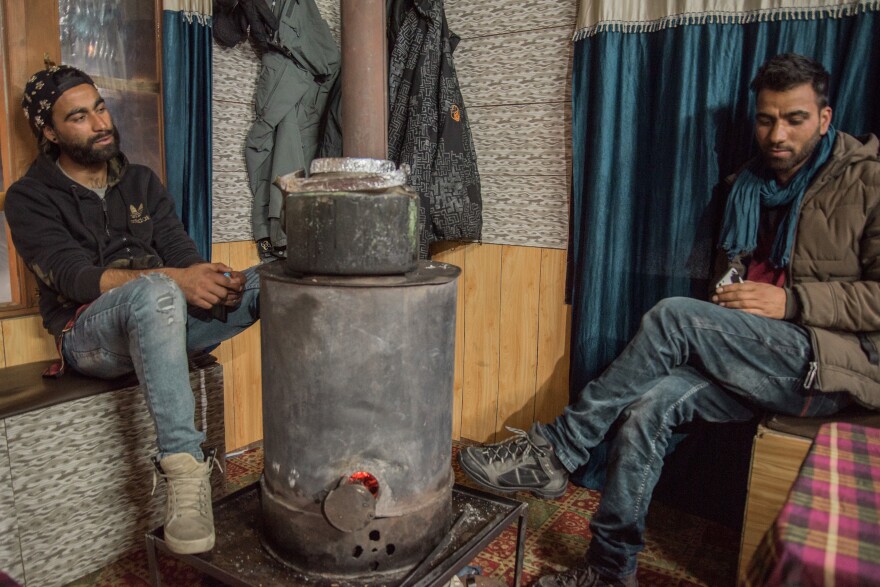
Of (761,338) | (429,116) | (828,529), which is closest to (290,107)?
(429,116)

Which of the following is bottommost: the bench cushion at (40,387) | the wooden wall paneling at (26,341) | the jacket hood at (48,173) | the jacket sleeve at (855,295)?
the bench cushion at (40,387)

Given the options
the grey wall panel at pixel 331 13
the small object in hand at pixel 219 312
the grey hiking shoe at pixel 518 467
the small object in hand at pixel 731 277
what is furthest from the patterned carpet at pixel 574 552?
the grey wall panel at pixel 331 13

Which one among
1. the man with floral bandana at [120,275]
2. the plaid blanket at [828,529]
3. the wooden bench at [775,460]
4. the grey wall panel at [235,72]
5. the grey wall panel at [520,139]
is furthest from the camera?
the grey wall panel at [520,139]

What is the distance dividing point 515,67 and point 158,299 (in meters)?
1.68

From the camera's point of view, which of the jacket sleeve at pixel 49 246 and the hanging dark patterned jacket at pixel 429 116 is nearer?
the jacket sleeve at pixel 49 246

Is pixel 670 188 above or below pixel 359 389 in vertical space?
above

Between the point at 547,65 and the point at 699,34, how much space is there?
0.58 meters

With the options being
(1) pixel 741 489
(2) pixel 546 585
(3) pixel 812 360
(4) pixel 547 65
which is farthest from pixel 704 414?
(4) pixel 547 65

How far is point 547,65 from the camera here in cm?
247

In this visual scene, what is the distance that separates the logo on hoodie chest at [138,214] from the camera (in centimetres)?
196

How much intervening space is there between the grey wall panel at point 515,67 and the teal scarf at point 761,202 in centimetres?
79

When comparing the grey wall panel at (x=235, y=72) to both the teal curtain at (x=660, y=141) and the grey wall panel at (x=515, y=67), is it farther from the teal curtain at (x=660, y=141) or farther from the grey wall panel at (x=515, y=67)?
the teal curtain at (x=660, y=141)

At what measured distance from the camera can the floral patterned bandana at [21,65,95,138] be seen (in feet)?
5.93

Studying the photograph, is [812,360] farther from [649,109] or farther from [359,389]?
[359,389]
